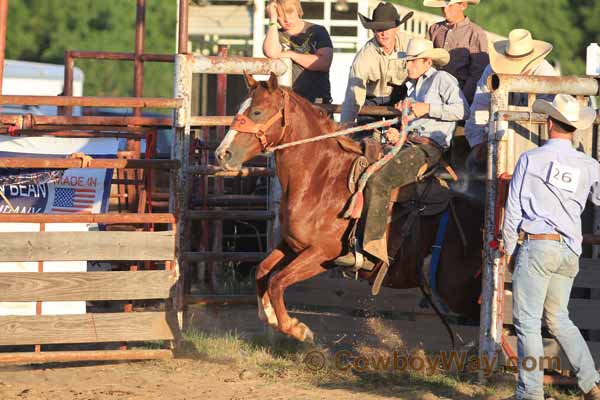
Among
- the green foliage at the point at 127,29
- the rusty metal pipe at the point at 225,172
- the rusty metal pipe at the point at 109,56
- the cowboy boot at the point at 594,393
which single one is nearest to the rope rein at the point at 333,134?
the rusty metal pipe at the point at 225,172

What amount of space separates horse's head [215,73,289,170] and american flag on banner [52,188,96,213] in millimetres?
1535

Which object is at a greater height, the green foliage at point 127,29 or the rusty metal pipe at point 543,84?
the green foliage at point 127,29

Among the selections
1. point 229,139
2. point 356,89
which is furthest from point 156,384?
point 356,89

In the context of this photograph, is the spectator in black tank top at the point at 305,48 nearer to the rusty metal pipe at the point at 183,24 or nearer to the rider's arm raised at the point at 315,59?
the rider's arm raised at the point at 315,59

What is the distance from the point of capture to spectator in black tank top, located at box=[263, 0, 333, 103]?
9836 millimetres

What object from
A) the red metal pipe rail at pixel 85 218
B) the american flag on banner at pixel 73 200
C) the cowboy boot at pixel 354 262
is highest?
the american flag on banner at pixel 73 200

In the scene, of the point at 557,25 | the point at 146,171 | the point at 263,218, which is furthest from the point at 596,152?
the point at 557,25

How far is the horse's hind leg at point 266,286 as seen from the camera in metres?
8.31

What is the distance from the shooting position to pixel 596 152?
802 cm

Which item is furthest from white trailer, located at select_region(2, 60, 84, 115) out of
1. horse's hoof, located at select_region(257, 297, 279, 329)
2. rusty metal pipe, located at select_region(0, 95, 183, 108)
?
horse's hoof, located at select_region(257, 297, 279, 329)

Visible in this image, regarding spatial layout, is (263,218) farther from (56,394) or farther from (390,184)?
(56,394)

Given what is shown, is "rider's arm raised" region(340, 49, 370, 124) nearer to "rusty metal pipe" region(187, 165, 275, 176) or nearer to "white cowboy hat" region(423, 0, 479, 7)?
"rusty metal pipe" region(187, 165, 275, 176)

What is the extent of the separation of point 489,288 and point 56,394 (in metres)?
3.01

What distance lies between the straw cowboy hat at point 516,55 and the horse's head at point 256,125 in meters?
1.72
